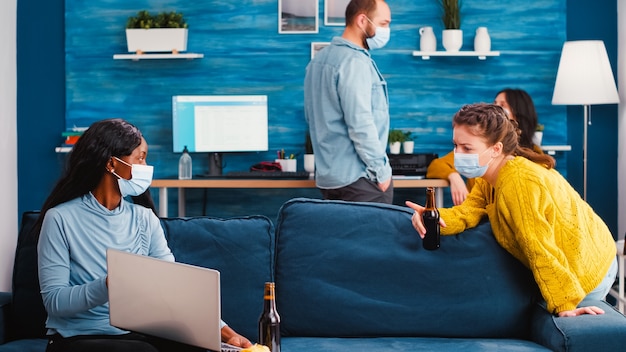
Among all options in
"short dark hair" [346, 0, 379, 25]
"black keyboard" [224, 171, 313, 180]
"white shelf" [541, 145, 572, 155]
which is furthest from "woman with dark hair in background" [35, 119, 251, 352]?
"white shelf" [541, 145, 572, 155]

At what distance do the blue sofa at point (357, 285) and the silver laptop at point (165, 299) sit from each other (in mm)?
609

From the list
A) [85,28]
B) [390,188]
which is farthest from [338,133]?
[85,28]

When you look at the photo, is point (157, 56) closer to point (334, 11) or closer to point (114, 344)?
point (334, 11)

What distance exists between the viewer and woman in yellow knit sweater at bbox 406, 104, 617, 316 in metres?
2.70

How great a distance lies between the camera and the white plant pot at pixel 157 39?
5430mm

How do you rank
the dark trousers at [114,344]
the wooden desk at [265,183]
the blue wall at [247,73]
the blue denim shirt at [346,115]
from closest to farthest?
the dark trousers at [114,344], the blue denim shirt at [346,115], the wooden desk at [265,183], the blue wall at [247,73]

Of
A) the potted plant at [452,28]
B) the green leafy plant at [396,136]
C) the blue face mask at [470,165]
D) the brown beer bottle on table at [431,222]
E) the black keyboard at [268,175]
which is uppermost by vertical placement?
the potted plant at [452,28]

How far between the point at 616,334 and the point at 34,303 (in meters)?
1.83

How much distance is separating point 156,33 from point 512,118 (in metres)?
2.27

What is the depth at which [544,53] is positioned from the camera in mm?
5562

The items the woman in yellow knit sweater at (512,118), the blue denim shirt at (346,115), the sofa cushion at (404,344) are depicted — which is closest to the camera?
the sofa cushion at (404,344)

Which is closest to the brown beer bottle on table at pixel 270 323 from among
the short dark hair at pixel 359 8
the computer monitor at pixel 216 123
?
the short dark hair at pixel 359 8

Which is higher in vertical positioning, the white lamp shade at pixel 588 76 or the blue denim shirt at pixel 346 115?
the white lamp shade at pixel 588 76

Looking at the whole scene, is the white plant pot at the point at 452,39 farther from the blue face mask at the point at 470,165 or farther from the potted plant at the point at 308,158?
the blue face mask at the point at 470,165
